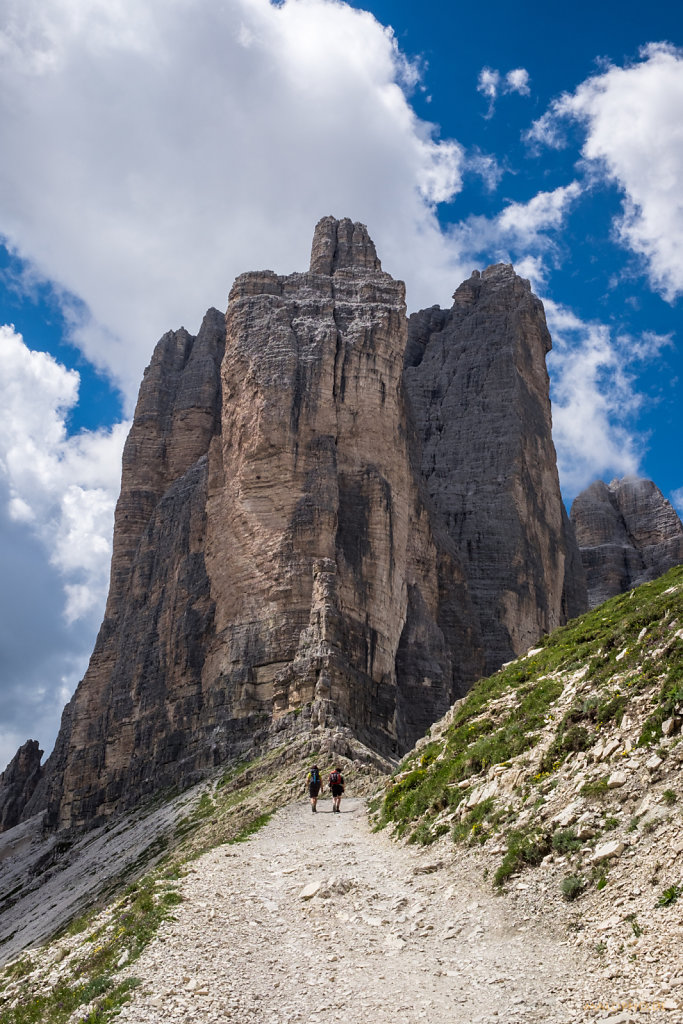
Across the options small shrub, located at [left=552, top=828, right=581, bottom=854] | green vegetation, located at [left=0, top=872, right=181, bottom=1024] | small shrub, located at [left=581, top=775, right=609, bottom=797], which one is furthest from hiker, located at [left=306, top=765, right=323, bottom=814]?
small shrub, located at [left=552, top=828, right=581, bottom=854]

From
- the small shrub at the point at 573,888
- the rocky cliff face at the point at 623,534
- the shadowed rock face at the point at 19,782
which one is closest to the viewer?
the small shrub at the point at 573,888

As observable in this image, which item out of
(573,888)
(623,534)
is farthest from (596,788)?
(623,534)

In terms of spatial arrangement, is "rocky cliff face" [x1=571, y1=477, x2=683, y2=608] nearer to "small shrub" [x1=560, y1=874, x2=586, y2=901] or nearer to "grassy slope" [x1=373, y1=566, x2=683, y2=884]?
"grassy slope" [x1=373, y1=566, x2=683, y2=884]

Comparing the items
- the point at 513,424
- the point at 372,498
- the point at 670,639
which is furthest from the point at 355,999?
the point at 513,424

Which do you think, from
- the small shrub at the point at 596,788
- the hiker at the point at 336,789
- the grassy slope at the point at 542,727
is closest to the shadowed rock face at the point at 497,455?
the hiker at the point at 336,789

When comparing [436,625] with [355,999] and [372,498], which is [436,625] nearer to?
[372,498]

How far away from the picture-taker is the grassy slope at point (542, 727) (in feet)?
56.4

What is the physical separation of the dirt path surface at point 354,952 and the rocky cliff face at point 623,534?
76142mm

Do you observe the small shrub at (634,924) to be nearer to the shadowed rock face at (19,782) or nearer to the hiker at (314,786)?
the hiker at (314,786)

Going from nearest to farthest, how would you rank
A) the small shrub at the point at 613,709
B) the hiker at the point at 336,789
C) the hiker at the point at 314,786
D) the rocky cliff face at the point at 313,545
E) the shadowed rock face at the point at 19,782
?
the small shrub at the point at 613,709
the hiker at the point at 336,789
the hiker at the point at 314,786
the rocky cliff face at the point at 313,545
the shadowed rock face at the point at 19,782

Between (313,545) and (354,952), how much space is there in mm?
33526

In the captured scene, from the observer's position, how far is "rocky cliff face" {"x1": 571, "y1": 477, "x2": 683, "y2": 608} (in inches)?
3804

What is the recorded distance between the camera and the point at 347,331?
56469mm

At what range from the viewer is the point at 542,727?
69.8ft
